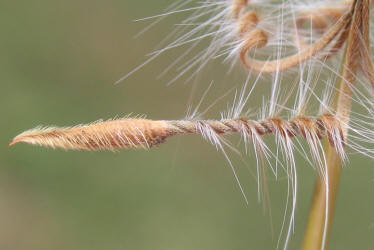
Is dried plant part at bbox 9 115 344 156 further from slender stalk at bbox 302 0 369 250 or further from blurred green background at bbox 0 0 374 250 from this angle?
blurred green background at bbox 0 0 374 250

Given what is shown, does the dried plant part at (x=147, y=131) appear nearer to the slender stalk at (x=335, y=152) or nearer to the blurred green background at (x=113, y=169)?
the slender stalk at (x=335, y=152)

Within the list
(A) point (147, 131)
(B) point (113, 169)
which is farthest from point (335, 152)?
(B) point (113, 169)

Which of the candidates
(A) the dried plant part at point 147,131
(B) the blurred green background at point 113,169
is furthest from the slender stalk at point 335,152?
(B) the blurred green background at point 113,169

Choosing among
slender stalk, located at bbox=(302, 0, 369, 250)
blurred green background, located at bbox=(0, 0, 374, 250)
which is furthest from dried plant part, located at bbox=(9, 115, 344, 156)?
blurred green background, located at bbox=(0, 0, 374, 250)

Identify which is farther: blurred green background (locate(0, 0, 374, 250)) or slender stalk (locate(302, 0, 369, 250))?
blurred green background (locate(0, 0, 374, 250))

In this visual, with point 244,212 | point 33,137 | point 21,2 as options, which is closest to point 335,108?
point 33,137

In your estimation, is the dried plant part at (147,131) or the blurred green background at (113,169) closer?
the dried plant part at (147,131)

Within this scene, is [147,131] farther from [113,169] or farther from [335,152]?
[113,169]
